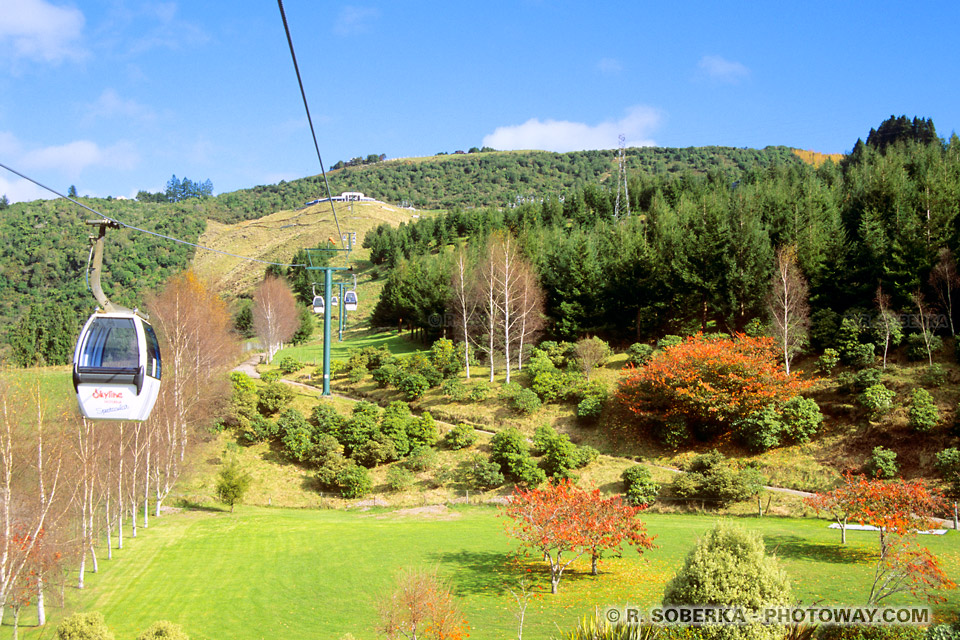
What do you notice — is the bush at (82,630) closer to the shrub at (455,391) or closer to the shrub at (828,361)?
the shrub at (455,391)

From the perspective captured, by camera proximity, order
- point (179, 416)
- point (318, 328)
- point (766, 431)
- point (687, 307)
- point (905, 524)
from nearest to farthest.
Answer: point (905, 524)
point (766, 431)
point (179, 416)
point (687, 307)
point (318, 328)

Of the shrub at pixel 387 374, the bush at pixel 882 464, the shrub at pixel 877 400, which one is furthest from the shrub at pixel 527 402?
the bush at pixel 882 464

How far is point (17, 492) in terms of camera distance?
15312 mm

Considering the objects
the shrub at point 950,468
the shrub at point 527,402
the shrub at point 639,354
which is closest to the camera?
the shrub at point 950,468

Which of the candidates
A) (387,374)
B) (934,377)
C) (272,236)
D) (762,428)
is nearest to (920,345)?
(934,377)

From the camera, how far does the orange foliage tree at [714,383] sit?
2827 cm

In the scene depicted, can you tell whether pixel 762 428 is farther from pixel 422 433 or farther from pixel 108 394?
pixel 108 394

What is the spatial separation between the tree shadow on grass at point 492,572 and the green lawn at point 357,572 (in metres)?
0.06

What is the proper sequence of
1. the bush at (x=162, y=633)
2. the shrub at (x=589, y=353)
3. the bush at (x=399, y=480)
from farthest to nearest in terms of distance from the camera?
the shrub at (x=589, y=353), the bush at (x=399, y=480), the bush at (x=162, y=633)

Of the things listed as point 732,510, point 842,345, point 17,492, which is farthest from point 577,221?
point 17,492

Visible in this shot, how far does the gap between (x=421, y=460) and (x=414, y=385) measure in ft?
26.6

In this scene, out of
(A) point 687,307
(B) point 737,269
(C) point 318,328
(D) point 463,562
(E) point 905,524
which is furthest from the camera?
(C) point 318,328

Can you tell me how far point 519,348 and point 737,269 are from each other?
14.4 m

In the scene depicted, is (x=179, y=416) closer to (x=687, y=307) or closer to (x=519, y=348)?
(x=519, y=348)
